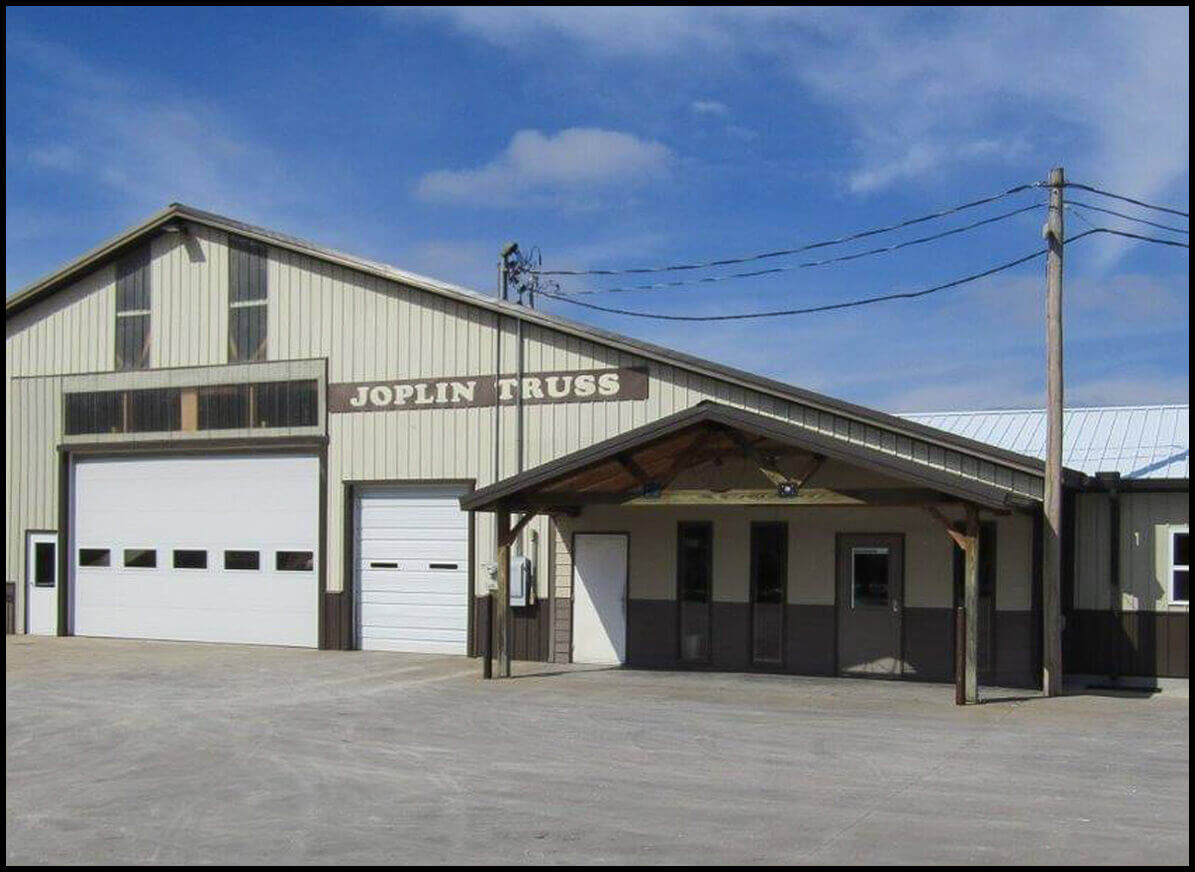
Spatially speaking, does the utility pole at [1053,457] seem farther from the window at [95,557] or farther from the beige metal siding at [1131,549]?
the window at [95,557]

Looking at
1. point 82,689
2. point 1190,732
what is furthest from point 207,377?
point 1190,732

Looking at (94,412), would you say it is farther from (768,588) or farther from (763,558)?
(768,588)

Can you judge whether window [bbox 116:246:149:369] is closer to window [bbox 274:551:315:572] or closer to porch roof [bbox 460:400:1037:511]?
window [bbox 274:551:315:572]

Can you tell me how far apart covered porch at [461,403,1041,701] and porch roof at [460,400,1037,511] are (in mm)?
29

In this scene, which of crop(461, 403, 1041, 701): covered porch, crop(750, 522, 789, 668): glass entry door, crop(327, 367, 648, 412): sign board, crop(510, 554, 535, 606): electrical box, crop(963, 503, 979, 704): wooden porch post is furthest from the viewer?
crop(510, 554, 535, 606): electrical box

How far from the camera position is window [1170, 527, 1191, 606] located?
19625 mm

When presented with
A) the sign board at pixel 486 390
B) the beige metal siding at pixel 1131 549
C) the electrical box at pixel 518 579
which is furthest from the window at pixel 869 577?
the electrical box at pixel 518 579

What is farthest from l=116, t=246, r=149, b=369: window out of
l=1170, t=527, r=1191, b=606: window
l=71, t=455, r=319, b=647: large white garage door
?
l=1170, t=527, r=1191, b=606: window

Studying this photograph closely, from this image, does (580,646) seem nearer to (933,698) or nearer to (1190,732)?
(933,698)

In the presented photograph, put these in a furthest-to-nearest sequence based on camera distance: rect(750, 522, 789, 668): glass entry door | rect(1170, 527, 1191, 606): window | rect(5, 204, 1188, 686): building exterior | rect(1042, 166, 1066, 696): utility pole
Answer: rect(750, 522, 789, 668): glass entry door < rect(1170, 527, 1191, 606): window < rect(5, 204, 1188, 686): building exterior < rect(1042, 166, 1066, 696): utility pole

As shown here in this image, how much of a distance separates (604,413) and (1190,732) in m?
10.0

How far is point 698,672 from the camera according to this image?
66.2ft

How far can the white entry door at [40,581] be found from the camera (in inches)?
1041

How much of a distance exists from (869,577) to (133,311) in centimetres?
1446
